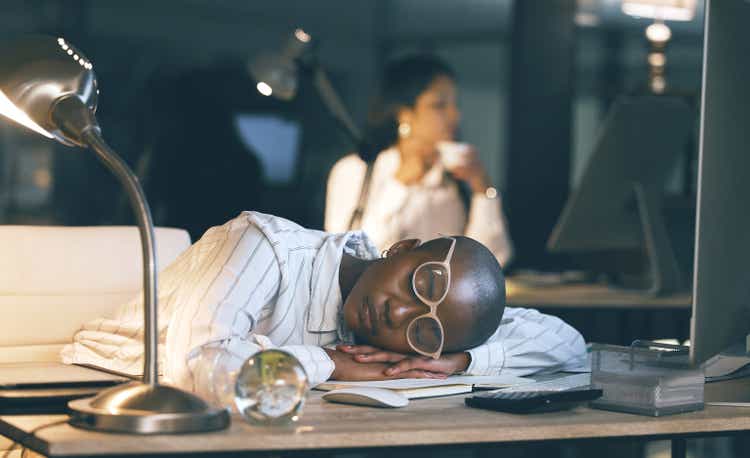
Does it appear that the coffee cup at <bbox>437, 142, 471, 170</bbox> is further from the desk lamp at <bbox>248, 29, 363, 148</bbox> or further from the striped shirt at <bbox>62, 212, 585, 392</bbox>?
the striped shirt at <bbox>62, 212, 585, 392</bbox>

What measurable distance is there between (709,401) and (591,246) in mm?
2213

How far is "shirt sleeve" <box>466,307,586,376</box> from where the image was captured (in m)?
2.18

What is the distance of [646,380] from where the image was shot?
5.81 feet

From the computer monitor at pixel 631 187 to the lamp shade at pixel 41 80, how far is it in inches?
103

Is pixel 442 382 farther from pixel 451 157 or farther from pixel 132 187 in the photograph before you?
pixel 451 157

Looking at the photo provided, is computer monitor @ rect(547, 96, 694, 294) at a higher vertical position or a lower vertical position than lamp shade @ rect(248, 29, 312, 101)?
lower

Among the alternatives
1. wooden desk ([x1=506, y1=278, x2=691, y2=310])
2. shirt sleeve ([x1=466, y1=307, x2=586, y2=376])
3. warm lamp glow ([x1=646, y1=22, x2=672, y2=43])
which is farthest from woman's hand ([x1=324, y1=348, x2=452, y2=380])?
warm lamp glow ([x1=646, y1=22, x2=672, y2=43])

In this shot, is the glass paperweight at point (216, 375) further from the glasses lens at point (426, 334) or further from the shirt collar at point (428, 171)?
the shirt collar at point (428, 171)

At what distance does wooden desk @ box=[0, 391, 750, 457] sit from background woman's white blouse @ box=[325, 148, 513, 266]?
2546 millimetres

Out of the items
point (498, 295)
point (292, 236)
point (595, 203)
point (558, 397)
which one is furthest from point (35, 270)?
point (595, 203)

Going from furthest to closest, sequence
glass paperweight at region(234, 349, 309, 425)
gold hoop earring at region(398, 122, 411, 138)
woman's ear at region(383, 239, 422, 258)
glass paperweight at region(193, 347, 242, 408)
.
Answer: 1. gold hoop earring at region(398, 122, 411, 138)
2. woman's ear at region(383, 239, 422, 258)
3. glass paperweight at region(193, 347, 242, 408)
4. glass paperweight at region(234, 349, 309, 425)

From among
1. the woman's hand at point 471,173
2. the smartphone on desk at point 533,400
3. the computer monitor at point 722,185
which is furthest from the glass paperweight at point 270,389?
the woman's hand at point 471,173

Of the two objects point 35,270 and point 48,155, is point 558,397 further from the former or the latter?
point 48,155

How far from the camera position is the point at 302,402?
154 centimetres
